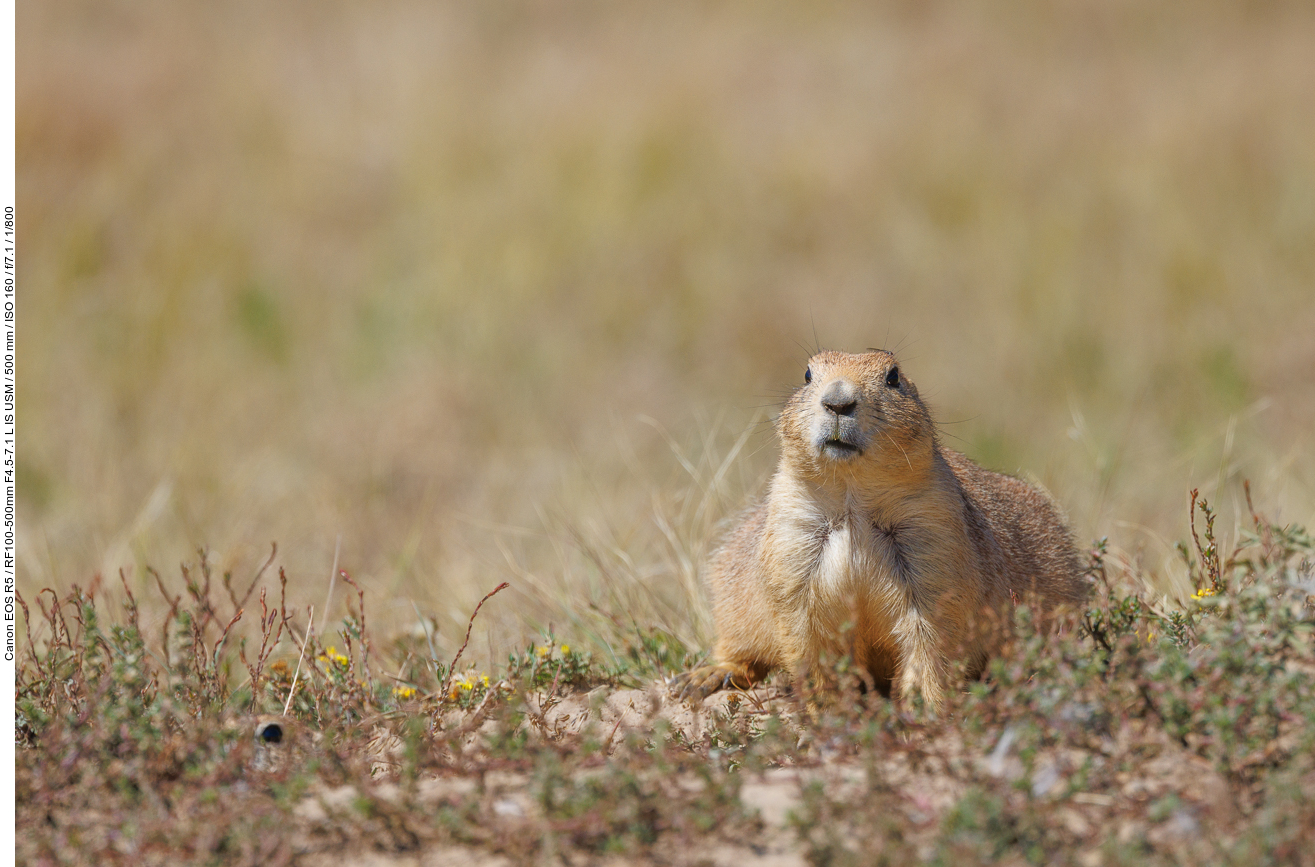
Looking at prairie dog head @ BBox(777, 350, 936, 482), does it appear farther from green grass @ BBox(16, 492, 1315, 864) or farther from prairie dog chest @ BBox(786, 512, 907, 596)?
green grass @ BBox(16, 492, 1315, 864)

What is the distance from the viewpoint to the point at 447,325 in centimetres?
1085

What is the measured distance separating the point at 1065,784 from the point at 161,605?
4600 millimetres

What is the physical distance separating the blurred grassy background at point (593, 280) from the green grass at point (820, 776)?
216 cm

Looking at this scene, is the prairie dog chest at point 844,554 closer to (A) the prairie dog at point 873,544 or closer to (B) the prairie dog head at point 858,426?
(A) the prairie dog at point 873,544

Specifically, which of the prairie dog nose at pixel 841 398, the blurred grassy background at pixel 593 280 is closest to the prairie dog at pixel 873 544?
the prairie dog nose at pixel 841 398

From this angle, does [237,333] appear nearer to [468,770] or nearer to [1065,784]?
[468,770]

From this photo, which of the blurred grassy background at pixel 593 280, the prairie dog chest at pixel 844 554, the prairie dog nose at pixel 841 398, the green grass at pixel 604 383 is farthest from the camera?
the blurred grassy background at pixel 593 280

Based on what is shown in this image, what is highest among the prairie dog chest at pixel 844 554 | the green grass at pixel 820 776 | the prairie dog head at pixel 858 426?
the prairie dog head at pixel 858 426

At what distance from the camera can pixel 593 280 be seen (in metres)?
11.5

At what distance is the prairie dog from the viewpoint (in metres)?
4.23

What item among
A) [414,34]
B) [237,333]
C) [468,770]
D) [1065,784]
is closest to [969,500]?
[1065,784]

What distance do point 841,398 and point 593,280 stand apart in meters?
7.51

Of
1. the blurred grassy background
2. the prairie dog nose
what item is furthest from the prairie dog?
the blurred grassy background

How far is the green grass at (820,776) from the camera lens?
Answer: 3055mm
